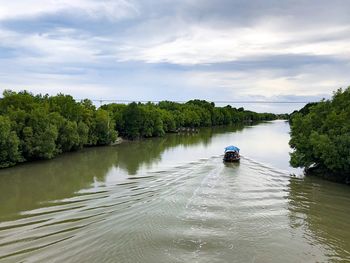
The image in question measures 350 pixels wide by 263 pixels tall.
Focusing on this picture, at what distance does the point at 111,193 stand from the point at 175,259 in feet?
33.8

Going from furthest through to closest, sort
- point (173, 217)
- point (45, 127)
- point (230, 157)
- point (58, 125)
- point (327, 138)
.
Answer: point (58, 125) < point (45, 127) < point (230, 157) < point (327, 138) < point (173, 217)

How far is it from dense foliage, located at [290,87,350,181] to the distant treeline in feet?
88.7

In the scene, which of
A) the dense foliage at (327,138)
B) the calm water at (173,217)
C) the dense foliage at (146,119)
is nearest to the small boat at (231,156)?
the calm water at (173,217)

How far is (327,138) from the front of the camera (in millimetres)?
28984

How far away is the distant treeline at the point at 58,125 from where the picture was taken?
128 ft

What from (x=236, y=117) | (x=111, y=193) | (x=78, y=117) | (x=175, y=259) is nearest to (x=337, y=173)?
(x=111, y=193)

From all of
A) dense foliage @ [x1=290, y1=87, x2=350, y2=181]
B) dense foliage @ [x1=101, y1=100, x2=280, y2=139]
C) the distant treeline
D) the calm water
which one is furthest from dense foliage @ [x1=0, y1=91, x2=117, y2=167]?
dense foliage @ [x1=290, y1=87, x2=350, y2=181]

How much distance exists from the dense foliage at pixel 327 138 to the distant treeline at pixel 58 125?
88.7ft

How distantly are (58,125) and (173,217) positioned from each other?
3269 cm

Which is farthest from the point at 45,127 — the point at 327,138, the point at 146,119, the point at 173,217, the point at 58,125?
the point at 146,119

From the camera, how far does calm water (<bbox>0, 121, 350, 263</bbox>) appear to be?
14469 mm

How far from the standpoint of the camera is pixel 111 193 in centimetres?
2328

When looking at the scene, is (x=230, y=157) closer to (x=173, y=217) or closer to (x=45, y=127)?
(x=173, y=217)

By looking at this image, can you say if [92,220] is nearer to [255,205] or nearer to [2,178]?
[255,205]
